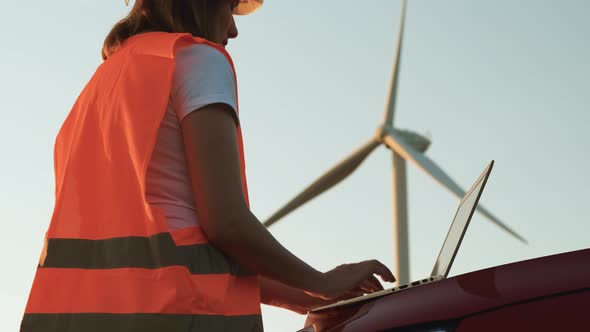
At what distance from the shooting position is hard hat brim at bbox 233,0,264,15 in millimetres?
3452

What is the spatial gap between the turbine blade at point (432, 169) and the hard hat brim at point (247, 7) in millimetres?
18516

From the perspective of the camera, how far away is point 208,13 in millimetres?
3141

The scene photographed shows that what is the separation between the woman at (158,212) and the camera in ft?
8.39

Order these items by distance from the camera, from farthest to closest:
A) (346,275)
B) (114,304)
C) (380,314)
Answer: (346,275), (380,314), (114,304)

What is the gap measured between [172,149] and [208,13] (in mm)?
579

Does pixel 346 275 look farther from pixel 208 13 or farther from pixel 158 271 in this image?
pixel 208 13

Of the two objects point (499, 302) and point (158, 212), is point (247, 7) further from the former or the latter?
point (499, 302)

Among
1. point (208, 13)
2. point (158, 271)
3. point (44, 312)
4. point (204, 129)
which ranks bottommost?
point (44, 312)

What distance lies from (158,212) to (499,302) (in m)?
Answer: 1.11

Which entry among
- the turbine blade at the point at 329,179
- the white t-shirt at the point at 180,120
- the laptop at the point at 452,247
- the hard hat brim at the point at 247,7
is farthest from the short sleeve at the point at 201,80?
the turbine blade at the point at 329,179

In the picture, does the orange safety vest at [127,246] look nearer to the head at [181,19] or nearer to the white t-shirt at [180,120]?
the white t-shirt at [180,120]

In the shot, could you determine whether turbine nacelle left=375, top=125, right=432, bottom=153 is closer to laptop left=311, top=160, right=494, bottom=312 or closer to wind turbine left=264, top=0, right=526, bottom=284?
wind turbine left=264, top=0, right=526, bottom=284

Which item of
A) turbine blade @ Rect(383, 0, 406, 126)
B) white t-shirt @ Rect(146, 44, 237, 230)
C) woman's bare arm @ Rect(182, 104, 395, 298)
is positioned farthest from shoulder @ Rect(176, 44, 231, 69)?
turbine blade @ Rect(383, 0, 406, 126)

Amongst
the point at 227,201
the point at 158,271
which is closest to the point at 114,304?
the point at 158,271
